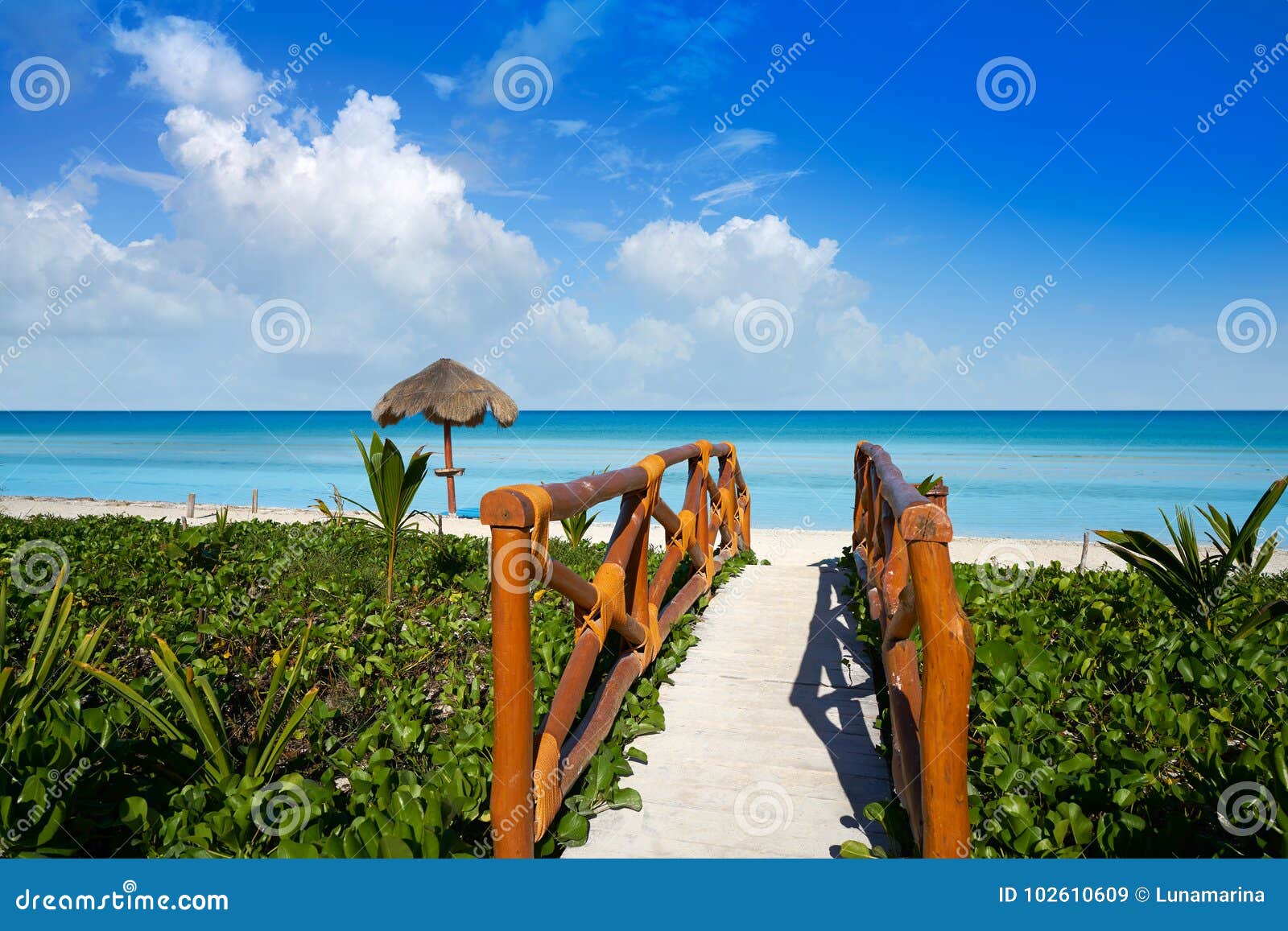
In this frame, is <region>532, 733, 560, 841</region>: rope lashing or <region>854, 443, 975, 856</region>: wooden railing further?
<region>532, 733, 560, 841</region>: rope lashing

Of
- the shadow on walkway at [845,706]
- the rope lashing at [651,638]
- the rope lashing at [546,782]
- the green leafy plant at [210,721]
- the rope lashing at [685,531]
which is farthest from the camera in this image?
the rope lashing at [685,531]

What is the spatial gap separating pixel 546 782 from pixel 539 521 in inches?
34.1

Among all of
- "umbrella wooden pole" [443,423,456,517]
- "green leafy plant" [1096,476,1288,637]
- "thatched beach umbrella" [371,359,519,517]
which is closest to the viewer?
"green leafy plant" [1096,476,1288,637]

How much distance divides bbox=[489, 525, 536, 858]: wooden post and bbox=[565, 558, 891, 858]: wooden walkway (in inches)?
15.7

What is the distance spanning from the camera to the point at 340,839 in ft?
6.03

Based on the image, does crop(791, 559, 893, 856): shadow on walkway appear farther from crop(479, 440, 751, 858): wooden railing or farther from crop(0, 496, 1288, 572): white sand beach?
crop(0, 496, 1288, 572): white sand beach

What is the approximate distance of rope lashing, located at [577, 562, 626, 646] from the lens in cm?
A: 264

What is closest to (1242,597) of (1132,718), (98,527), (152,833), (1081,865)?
(1132,718)

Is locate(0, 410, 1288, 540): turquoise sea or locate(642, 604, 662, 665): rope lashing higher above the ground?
locate(0, 410, 1288, 540): turquoise sea

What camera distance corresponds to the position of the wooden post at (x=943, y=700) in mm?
1762

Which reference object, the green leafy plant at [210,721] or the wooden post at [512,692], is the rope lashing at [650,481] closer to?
the wooden post at [512,692]

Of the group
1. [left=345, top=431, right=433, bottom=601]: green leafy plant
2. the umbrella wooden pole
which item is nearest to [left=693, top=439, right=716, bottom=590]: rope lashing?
[left=345, top=431, right=433, bottom=601]: green leafy plant

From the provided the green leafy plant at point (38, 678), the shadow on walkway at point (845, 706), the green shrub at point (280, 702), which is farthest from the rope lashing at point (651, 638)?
the green leafy plant at point (38, 678)

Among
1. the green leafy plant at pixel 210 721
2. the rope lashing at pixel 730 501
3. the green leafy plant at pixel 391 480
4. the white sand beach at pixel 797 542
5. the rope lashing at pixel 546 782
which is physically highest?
the white sand beach at pixel 797 542
